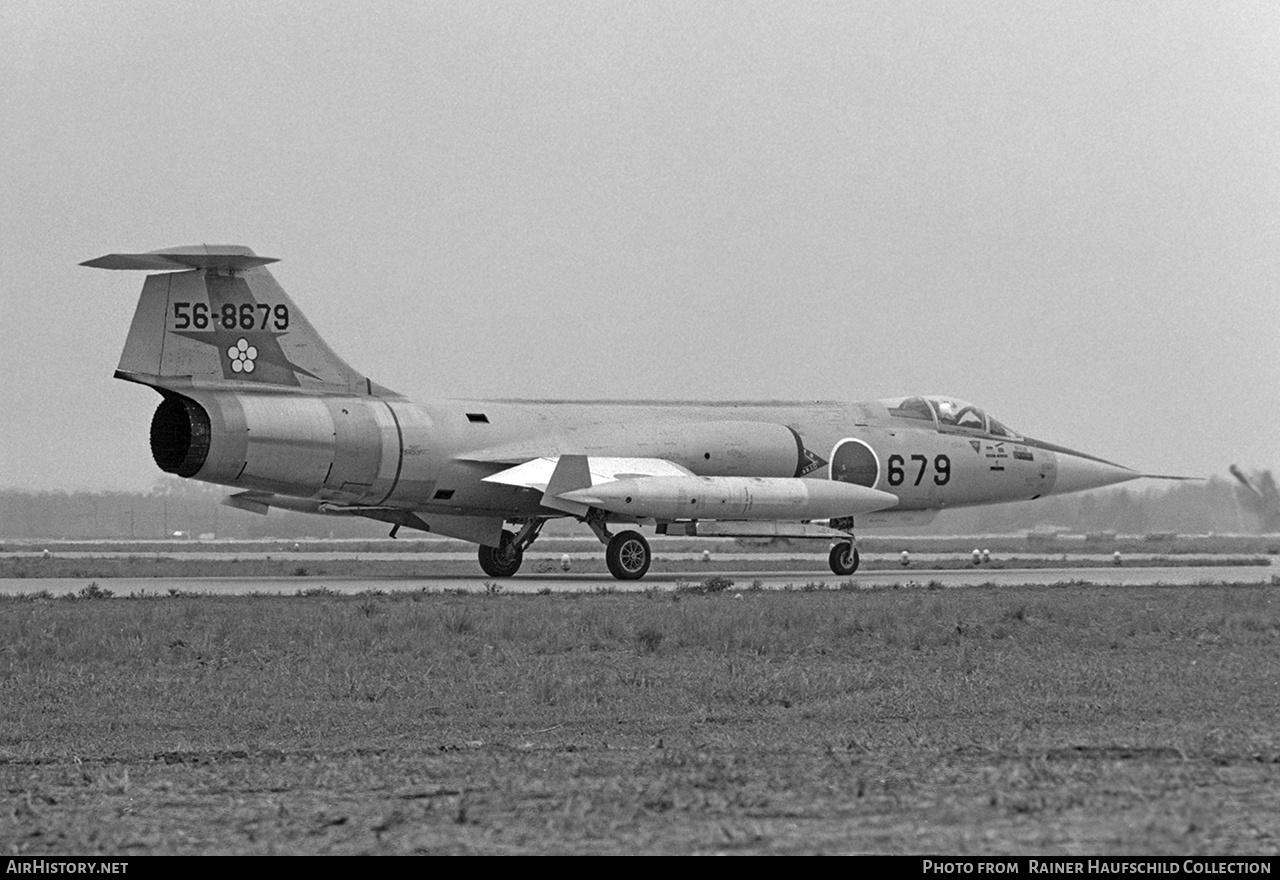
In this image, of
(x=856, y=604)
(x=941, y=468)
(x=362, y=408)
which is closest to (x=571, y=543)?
(x=941, y=468)

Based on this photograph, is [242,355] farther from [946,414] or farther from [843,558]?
[946,414]

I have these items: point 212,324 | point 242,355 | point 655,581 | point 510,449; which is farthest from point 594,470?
point 212,324

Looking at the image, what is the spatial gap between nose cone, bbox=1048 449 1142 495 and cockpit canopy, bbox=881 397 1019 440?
1.72 metres

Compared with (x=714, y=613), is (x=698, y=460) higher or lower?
higher

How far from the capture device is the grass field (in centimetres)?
691

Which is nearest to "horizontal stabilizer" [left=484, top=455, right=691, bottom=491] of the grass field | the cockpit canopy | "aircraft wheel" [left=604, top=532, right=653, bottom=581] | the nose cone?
"aircraft wheel" [left=604, top=532, right=653, bottom=581]

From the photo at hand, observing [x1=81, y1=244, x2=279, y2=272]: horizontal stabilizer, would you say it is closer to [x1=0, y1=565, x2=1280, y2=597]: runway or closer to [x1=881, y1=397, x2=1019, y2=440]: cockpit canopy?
[x1=0, y1=565, x2=1280, y2=597]: runway

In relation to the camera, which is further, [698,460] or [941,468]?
[941,468]

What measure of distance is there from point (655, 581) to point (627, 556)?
72 cm

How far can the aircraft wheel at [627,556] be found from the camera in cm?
2817

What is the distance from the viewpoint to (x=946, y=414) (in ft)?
109

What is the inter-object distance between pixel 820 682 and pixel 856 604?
283 inches

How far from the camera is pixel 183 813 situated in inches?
296
